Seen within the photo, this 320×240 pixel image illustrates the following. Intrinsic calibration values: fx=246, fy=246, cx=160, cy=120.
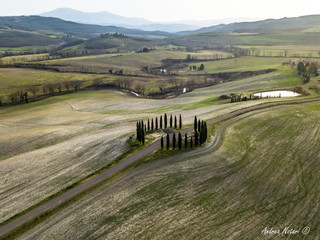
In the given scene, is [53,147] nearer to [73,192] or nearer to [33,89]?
[73,192]

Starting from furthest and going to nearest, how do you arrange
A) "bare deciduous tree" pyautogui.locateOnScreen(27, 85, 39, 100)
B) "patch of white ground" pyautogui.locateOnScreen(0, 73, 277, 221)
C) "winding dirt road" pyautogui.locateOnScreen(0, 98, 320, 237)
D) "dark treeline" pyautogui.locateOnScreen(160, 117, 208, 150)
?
"bare deciduous tree" pyautogui.locateOnScreen(27, 85, 39, 100) → "dark treeline" pyautogui.locateOnScreen(160, 117, 208, 150) → "patch of white ground" pyautogui.locateOnScreen(0, 73, 277, 221) → "winding dirt road" pyautogui.locateOnScreen(0, 98, 320, 237)

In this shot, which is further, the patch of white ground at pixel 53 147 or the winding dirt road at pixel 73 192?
the patch of white ground at pixel 53 147

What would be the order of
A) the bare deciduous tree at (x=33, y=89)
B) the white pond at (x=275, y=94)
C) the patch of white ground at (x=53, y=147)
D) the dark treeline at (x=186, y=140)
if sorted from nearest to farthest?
the patch of white ground at (x=53, y=147), the dark treeline at (x=186, y=140), the white pond at (x=275, y=94), the bare deciduous tree at (x=33, y=89)

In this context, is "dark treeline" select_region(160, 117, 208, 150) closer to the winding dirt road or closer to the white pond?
the winding dirt road

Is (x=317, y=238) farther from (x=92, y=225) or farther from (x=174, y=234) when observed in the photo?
(x=92, y=225)

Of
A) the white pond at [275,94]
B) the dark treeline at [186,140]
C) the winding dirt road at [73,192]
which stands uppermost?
the white pond at [275,94]

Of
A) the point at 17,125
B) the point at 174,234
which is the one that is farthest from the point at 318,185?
the point at 17,125

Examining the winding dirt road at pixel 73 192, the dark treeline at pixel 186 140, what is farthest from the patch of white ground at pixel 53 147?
the dark treeline at pixel 186 140

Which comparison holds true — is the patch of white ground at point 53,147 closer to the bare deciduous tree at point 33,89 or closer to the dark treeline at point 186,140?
the dark treeline at point 186,140

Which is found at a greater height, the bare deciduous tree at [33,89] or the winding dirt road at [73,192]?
the bare deciduous tree at [33,89]

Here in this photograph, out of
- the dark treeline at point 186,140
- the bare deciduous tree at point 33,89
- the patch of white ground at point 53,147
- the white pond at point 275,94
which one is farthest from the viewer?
the bare deciduous tree at point 33,89

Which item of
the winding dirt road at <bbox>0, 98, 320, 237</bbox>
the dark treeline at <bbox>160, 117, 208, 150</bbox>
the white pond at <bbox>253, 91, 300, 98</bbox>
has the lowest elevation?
the winding dirt road at <bbox>0, 98, 320, 237</bbox>

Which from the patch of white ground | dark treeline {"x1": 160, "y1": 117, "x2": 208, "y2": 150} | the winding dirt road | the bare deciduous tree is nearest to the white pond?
the patch of white ground
